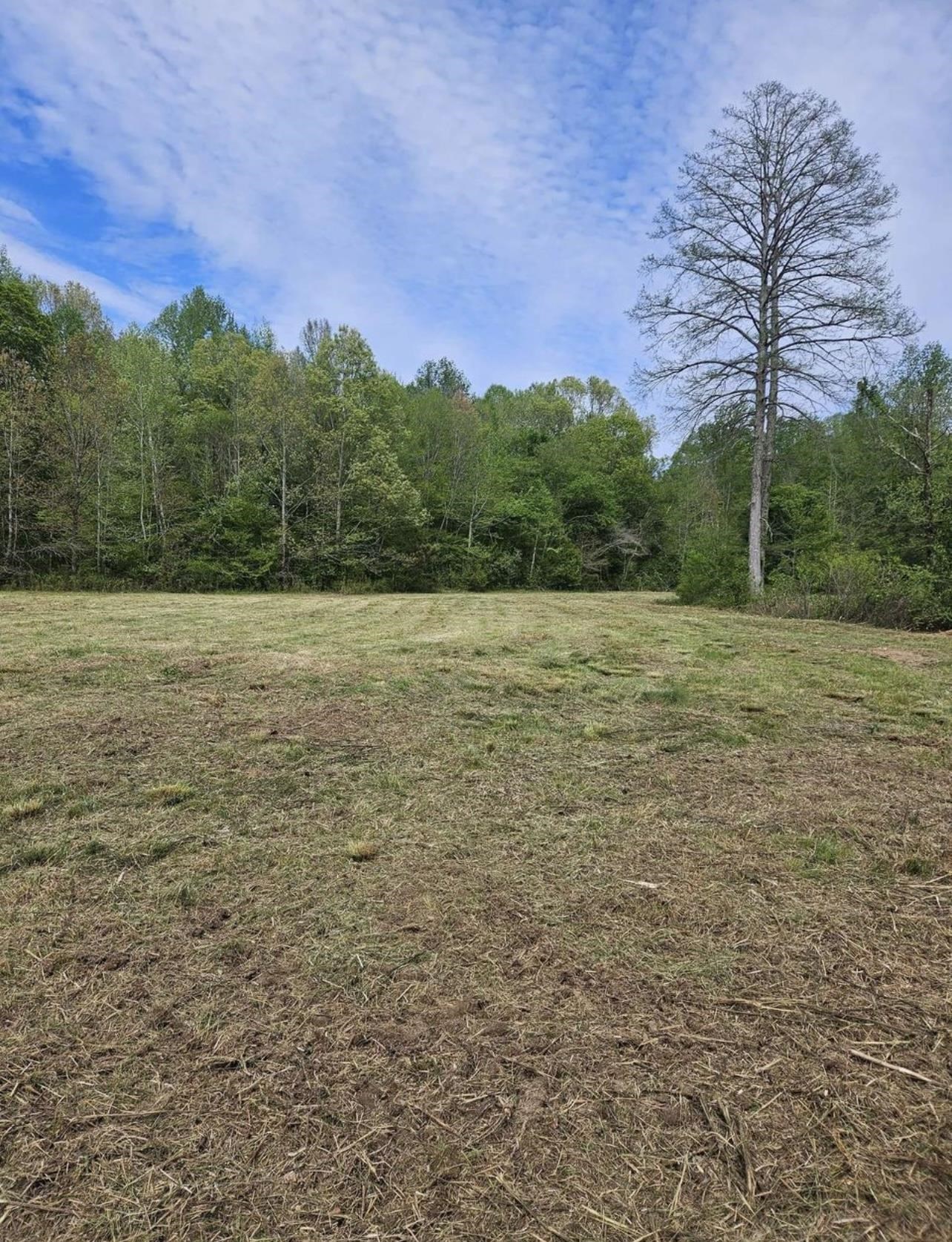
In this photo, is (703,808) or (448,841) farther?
(703,808)

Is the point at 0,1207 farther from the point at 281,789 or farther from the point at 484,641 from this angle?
the point at 484,641

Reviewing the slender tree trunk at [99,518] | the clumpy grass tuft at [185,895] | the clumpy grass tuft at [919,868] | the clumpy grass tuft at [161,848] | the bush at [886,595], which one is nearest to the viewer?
the clumpy grass tuft at [185,895]

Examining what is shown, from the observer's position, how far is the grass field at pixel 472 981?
1.14 meters

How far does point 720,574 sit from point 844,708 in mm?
12304

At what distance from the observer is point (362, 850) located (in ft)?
7.85

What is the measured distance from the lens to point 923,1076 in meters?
1.37

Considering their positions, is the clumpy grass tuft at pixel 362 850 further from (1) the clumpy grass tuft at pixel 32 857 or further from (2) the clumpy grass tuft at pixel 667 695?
(2) the clumpy grass tuft at pixel 667 695

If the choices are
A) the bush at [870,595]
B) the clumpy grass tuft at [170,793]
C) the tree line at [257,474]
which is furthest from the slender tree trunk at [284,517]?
the clumpy grass tuft at [170,793]

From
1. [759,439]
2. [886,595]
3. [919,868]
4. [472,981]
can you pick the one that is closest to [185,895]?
[472,981]

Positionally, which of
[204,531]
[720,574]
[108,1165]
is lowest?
[108,1165]

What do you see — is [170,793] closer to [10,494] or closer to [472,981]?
[472,981]

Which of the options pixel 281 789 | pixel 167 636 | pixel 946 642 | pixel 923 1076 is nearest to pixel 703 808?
pixel 923 1076

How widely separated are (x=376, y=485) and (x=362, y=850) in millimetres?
20749

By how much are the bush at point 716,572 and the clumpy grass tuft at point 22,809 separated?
14.4 m
